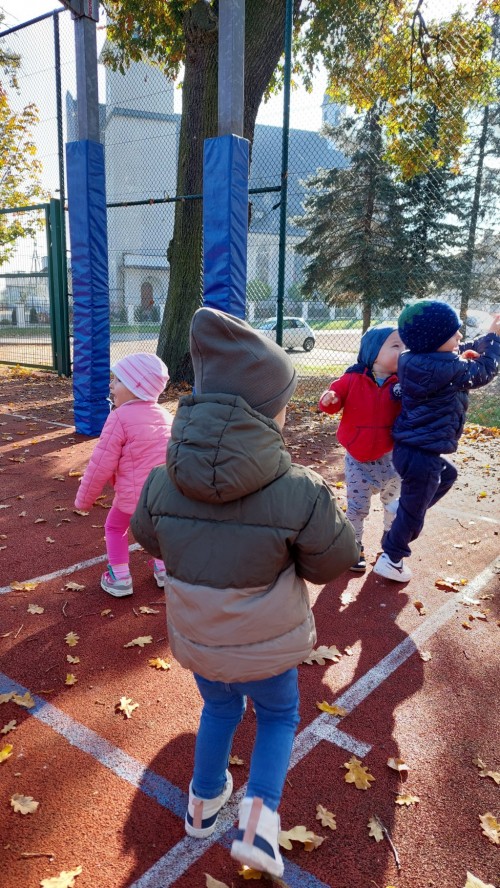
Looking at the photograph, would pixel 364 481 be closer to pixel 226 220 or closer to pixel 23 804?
pixel 23 804

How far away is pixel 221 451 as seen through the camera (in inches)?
65.5

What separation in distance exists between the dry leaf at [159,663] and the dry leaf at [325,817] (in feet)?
3.72

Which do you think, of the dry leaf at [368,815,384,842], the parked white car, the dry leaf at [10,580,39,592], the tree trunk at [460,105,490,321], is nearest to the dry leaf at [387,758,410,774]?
the dry leaf at [368,815,384,842]

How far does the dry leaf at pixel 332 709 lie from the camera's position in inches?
112

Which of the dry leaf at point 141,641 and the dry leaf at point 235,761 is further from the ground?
the dry leaf at point 141,641

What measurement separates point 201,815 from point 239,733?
621 millimetres

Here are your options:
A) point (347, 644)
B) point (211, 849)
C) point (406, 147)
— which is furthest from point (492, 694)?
point (406, 147)

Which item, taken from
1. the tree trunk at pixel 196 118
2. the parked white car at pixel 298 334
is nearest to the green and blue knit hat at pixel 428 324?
the tree trunk at pixel 196 118

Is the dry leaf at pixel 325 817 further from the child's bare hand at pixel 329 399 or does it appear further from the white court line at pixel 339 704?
the child's bare hand at pixel 329 399

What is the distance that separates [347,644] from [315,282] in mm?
18985

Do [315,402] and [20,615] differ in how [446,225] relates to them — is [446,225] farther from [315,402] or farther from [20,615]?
[20,615]

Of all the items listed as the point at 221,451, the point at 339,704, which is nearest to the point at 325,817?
the point at 339,704

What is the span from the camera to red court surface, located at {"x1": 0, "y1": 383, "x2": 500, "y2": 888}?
2.07 meters

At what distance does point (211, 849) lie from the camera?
2096 mm
